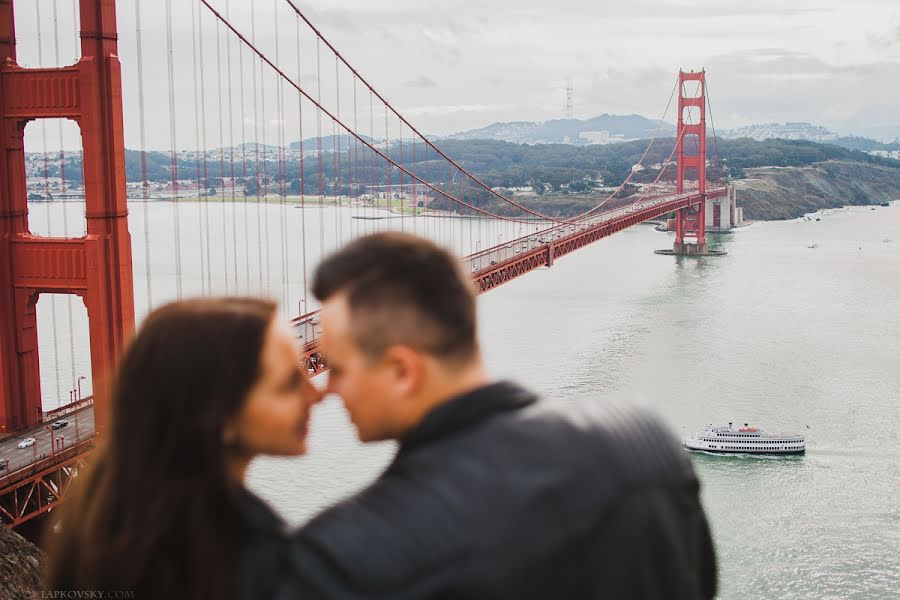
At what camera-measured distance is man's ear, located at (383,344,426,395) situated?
0.75 meters

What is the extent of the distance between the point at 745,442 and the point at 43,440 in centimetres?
695

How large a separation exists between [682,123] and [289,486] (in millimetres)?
25525

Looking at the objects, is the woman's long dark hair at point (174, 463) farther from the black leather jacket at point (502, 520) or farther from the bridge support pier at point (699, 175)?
the bridge support pier at point (699, 175)

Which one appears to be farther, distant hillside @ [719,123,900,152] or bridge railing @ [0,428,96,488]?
distant hillside @ [719,123,900,152]

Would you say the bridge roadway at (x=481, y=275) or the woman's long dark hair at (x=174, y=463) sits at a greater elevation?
the woman's long dark hair at (x=174, y=463)

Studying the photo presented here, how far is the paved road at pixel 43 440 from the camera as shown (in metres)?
6.79

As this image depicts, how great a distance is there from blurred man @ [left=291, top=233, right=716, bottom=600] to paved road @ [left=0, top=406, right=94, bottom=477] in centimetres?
612

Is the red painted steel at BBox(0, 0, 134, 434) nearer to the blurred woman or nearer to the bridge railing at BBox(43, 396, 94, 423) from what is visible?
the bridge railing at BBox(43, 396, 94, 423)

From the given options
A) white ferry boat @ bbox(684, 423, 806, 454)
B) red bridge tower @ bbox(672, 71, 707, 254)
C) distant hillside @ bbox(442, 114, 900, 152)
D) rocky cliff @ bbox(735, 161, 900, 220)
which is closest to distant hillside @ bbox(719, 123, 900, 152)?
distant hillside @ bbox(442, 114, 900, 152)

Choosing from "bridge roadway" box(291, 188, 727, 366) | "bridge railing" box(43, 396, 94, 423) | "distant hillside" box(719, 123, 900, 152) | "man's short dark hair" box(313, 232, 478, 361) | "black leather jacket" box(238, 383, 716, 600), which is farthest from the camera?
"distant hillside" box(719, 123, 900, 152)

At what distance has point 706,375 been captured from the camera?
15180 millimetres

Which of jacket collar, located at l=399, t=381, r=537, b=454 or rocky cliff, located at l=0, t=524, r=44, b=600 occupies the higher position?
jacket collar, located at l=399, t=381, r=537, b=454

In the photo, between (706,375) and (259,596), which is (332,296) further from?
(706,375)

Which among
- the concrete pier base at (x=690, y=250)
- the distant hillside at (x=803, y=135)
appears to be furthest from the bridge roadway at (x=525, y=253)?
the distant hillside at (x=803, y=135)
